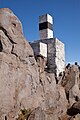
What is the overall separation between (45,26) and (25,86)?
1752 centimetres

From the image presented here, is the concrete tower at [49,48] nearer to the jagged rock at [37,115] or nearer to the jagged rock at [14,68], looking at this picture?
the jagged rock at [14,68]

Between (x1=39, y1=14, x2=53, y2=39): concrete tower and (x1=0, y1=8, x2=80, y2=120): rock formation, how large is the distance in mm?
6655

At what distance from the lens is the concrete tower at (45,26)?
4725 cm

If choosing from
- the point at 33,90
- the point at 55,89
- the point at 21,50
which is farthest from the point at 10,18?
the point at 55,89

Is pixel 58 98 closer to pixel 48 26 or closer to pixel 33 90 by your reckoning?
pixel 33 90

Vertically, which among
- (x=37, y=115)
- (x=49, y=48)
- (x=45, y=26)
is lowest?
(x=37, y=115)

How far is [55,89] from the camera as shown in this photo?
133ft

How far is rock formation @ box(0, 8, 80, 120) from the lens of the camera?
3052 centimetres

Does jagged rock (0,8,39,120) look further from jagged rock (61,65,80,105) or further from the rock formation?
jagged rock (61,65,80,105)

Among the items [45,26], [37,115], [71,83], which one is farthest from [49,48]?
[37,115]

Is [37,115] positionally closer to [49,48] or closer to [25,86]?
[25,86]

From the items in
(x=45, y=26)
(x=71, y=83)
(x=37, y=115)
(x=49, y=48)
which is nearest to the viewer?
(x=37, y=115)

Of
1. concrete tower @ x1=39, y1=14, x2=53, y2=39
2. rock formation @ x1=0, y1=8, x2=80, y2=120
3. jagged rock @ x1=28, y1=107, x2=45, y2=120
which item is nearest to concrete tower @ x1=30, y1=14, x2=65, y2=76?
concrete tower @ x1=39, y1=14, x2=53, y2=39

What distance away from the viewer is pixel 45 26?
47438mm
